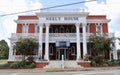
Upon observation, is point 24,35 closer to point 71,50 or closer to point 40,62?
point 40,62

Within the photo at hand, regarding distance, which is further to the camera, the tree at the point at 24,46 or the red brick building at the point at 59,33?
the red brick building at the point at 59,33

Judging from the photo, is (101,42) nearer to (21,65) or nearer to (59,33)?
(59,33)

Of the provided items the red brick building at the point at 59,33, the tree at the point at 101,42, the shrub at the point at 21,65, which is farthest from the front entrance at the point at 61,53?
the shrub at the point at 21,65

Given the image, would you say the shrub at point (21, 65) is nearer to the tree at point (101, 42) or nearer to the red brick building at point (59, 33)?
the red brick building at point (59, 33)

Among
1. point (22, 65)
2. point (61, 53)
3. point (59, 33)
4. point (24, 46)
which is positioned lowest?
point (22, 65)

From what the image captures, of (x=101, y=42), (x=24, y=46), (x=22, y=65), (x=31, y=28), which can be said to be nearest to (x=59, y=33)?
(x=31, y=28)

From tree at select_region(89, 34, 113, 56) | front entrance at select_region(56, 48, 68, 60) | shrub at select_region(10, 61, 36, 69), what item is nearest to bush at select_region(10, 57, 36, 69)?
shrub at select_region(10, 61, 36, 69)

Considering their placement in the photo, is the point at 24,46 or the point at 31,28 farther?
the point at 31,28

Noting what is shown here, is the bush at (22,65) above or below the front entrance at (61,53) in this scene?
below

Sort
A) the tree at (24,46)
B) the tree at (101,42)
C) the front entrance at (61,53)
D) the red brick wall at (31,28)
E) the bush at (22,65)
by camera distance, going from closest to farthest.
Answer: the bush at (22,65)
the tree at (24,46)
the tree at (101,42)
the front entrance at (61,53)
the red brick wall at (31,28)

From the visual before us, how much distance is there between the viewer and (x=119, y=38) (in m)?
30.8

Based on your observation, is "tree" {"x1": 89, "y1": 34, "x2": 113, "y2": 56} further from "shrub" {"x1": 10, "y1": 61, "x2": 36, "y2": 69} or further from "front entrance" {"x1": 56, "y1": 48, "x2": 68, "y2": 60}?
"shrub" {"x1": 10, "y1": 61, "x2": 36, "y2": 69}

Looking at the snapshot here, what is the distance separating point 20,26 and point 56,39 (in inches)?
333

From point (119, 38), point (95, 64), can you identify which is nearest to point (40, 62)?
point (95, 64)
